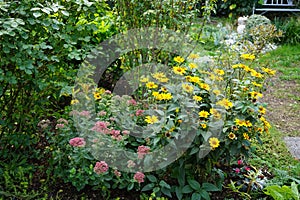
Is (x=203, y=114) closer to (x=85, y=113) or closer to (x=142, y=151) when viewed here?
(x=142, y=151)

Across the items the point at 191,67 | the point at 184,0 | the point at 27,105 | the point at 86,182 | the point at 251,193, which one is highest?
the point at 184,0

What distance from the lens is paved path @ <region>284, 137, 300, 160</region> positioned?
326cm

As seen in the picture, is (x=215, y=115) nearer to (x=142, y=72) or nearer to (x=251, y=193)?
(x=251, y=193)

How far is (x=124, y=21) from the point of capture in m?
3.24

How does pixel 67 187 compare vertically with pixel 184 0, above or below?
below

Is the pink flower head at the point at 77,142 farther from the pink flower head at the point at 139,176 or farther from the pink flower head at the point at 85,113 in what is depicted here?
the pink flower head at the point at 139,176

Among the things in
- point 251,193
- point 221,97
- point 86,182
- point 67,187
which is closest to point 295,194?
point 251,193

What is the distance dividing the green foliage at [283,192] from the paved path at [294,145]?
32.1 inches

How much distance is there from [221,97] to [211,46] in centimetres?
381

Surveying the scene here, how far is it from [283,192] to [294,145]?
105 centimetres

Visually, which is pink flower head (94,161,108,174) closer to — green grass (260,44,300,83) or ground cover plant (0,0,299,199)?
ground cover plant (0,0,299,199)

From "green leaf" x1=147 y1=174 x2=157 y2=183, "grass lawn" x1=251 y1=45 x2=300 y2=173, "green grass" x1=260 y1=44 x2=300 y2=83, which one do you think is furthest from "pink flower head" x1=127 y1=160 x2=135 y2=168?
"green grass" x1=260 y1=44 x2=300 y2=83

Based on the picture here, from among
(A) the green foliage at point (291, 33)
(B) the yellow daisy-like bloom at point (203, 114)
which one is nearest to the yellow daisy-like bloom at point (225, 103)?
(B) the yellow daisy-like bloom at point (203, 114)

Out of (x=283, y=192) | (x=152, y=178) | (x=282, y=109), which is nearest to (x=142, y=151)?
(x=152, y=178)
